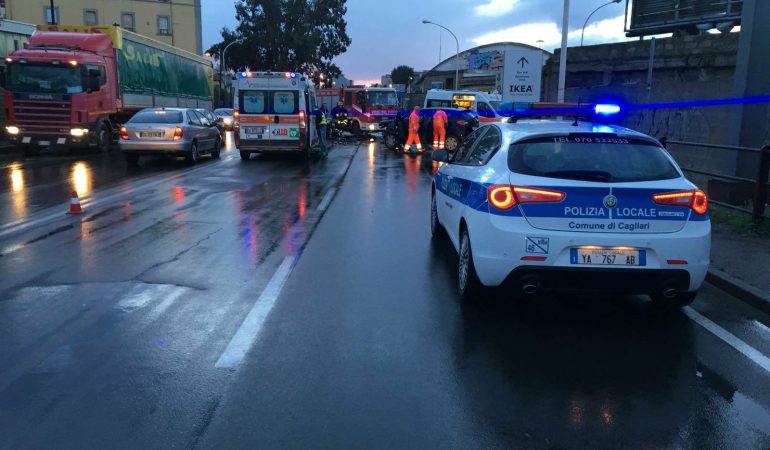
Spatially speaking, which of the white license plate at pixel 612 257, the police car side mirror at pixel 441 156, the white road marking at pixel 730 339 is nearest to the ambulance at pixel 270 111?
the police car side mirror at pixel 441 156

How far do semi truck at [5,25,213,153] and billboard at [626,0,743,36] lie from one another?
1810cm

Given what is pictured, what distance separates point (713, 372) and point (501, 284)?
5.28 feet

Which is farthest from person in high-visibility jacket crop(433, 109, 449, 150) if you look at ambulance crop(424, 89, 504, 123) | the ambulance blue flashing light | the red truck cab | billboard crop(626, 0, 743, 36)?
the ambulance blue flashing light

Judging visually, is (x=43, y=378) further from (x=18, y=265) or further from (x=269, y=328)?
(x=18, y=265)

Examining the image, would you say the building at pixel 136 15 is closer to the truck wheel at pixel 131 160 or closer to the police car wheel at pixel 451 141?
the police car wheel at pixel 451 141

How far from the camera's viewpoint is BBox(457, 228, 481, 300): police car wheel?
5.53 metres

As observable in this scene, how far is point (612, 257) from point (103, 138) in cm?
2093

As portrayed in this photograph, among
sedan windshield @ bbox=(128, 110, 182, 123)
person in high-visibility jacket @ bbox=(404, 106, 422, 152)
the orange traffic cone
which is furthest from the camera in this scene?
person in high-visibility jacket @ bbox=(404, 106, 422, 152)

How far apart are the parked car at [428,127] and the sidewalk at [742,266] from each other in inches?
616

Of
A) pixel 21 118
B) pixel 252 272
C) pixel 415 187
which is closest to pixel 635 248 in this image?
pixel 252 272

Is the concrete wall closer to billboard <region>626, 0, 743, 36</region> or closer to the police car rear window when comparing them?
billboard <region>626, 0, 743, 36</region>

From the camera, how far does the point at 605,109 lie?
7070 mm

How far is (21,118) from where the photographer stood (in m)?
20.5

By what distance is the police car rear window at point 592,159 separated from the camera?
16.7ft
